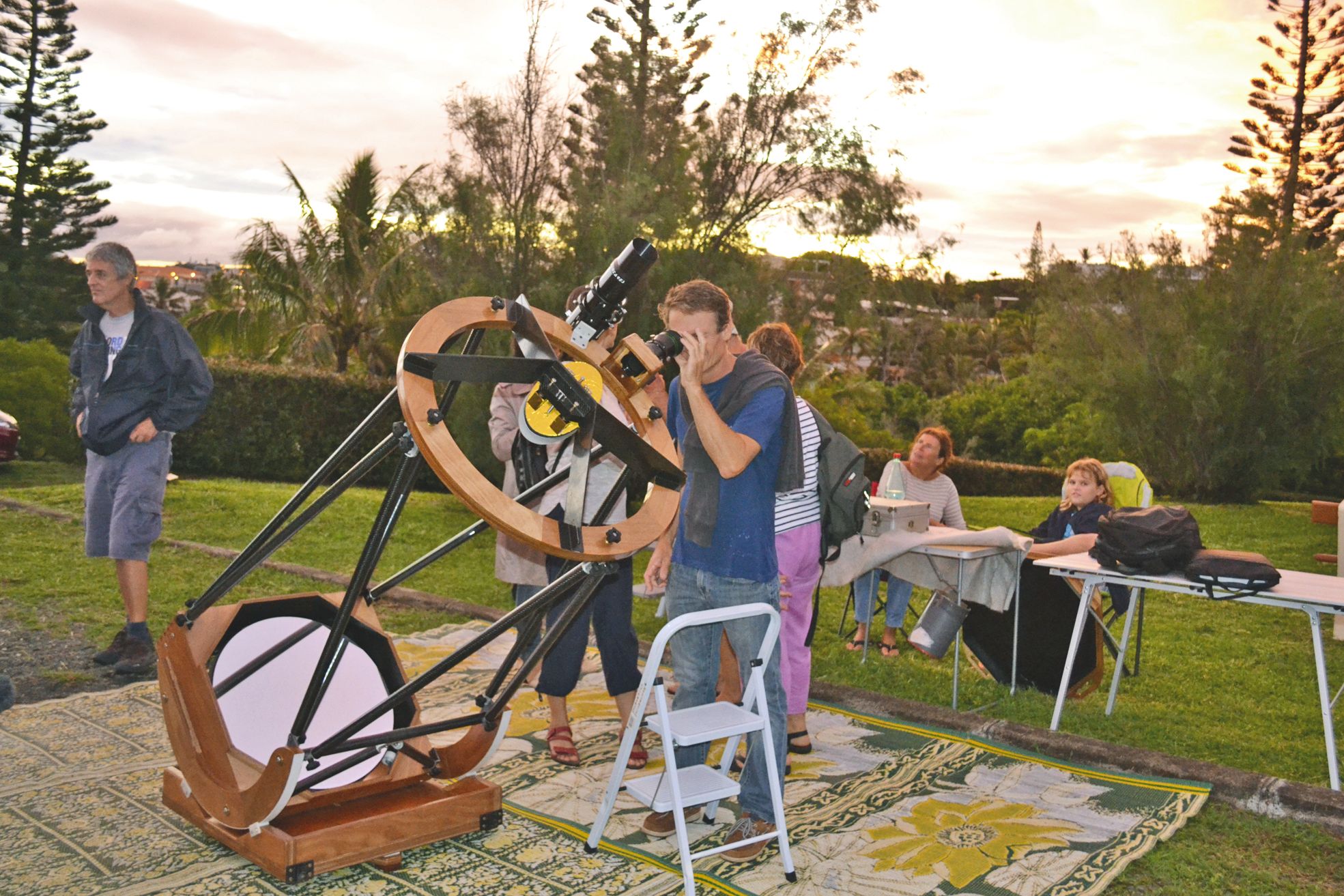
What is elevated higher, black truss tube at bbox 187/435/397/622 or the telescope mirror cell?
black truss tube at bbox 187/435/397/622

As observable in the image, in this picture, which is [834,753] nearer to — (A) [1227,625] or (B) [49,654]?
(B) [49,654]

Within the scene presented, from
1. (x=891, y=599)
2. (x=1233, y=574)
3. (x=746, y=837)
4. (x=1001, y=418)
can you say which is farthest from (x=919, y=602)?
(x=1001, y=418)

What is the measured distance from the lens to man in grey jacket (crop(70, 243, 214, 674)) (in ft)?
18.9

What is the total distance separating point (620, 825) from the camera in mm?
4098

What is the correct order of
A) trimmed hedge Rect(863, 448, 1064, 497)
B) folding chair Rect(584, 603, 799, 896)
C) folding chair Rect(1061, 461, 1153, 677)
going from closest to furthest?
folding chair Rect(584, 603, 799, 896), folding chair Rect(1061, 461, 1153, 677), trimmed hedge Rect(863, 448, 1064, 497)

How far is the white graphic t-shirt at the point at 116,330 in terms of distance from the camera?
5.93 m

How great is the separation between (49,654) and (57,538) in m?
3.99

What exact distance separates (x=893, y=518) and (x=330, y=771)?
133 inches

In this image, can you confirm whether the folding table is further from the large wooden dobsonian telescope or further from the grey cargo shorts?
the grey cargo shorts

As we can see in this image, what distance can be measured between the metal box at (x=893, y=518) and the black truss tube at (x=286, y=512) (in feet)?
10.4

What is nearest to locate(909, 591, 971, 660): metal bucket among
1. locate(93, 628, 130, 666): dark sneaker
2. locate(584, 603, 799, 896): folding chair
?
locate(584, 603, 799, 896): folding chair

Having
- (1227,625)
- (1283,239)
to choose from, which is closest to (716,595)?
(1227,625)

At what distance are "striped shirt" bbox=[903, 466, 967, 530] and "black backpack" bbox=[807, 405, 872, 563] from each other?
2.06m

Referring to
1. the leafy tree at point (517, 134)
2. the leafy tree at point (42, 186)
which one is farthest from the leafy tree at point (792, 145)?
the leafy tree at point (42, 186)
